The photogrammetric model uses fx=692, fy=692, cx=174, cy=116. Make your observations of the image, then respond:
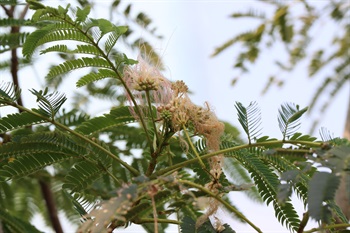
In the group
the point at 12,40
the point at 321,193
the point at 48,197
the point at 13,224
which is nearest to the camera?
the point at 321,193

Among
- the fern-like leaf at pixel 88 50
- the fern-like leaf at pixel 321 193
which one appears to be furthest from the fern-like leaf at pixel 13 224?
the fern-like leaf at pixel 321 193

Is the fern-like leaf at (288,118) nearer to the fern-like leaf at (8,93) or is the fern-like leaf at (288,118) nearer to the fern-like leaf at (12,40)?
the fern-like leaf at (8,93)

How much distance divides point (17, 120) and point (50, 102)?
0.12 meters

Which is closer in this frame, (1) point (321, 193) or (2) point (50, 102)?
(1) point (321, 193)

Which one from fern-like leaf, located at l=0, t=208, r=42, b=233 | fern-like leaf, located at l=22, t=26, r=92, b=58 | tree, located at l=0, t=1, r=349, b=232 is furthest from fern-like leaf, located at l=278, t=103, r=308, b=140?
fern-like leaf, located at l=0, t=208, r=42, b=233

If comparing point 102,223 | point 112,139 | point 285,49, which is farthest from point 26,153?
point 285,49

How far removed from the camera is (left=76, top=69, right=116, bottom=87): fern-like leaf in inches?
51.4

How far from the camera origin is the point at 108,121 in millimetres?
1476

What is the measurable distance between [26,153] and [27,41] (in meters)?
0.21

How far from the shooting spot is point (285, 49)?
3.27 meters

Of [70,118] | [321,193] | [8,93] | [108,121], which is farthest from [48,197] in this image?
A: [321,193]

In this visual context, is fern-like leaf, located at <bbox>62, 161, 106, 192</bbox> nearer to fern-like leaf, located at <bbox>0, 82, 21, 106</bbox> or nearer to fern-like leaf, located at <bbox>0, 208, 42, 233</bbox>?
fern-like leaf, located at <bbox>0, 82, 21, 106</bbox>

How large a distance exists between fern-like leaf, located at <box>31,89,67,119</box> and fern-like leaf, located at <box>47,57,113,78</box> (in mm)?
91

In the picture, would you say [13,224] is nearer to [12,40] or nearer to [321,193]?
[12,40]
